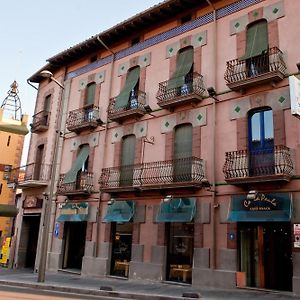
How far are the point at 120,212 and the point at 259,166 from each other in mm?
6913

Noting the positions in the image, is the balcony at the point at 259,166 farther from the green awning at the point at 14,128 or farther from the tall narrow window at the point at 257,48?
the green awning at the point at 14,128

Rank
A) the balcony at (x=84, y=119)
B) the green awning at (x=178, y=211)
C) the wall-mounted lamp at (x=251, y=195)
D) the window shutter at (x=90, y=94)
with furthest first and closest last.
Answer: the window shutter at (x=90, y=94) < the balcony at (x=84, y=119) < the green awning at (x=178, y=211) < the wall-mounted lamp at (x=251, y=195)

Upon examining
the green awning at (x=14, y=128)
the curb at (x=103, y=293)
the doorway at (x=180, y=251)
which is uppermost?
the green awning at (x=14, y=128)

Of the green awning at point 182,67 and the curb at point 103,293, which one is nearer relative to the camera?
the curb at point 103,293

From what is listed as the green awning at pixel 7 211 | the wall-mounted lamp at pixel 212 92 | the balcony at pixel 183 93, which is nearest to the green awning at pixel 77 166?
the balcony at pixel 183 93

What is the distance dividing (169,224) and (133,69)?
8517 millimetres

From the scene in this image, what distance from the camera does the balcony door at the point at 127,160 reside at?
60.4 ft

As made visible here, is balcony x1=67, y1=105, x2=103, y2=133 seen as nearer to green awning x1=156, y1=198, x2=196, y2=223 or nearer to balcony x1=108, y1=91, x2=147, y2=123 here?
balcony x1=108, y1=91, x2=147, y2=123

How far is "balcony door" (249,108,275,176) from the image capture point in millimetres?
13945

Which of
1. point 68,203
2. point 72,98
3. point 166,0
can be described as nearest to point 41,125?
point 72,98

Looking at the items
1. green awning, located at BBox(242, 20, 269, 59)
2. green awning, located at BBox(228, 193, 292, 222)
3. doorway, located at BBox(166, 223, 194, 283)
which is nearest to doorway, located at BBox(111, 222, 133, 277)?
doorway, located at BBox(166, 223, 194, 283)

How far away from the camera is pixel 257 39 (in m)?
15.6

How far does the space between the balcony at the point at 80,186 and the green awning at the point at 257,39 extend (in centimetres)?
985

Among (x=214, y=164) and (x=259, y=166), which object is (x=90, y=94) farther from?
(x=259, y=166)
